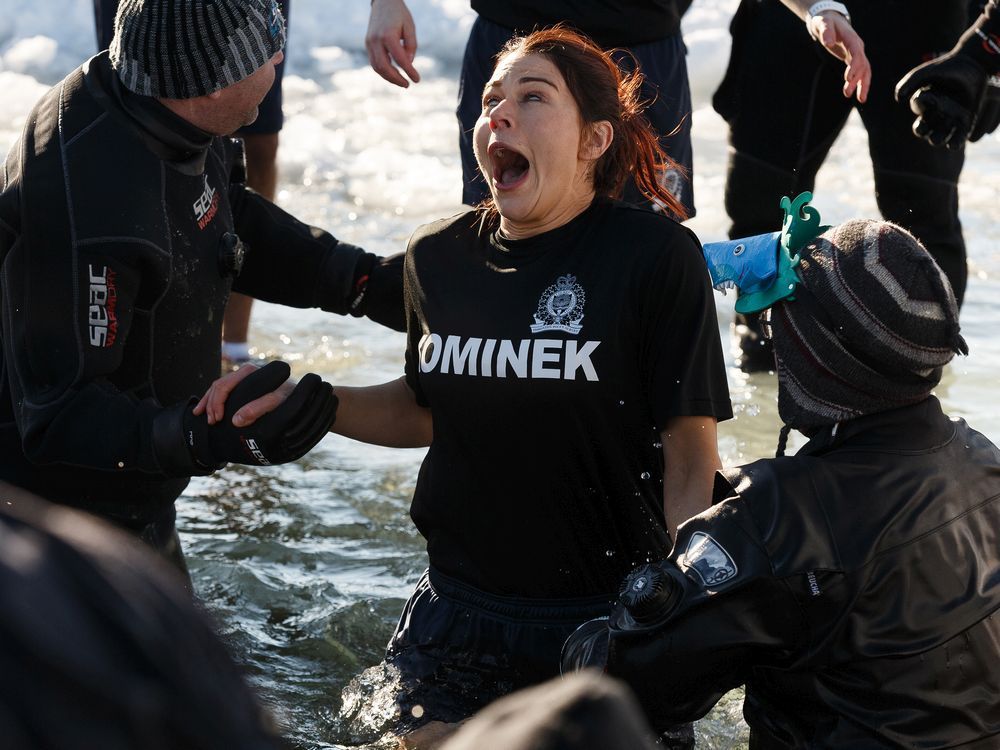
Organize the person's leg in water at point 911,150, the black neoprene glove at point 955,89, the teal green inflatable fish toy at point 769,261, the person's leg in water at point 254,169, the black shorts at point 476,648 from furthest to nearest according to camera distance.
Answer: the person's leg in water at point 254,169 → the person's leg in water at point 911,150 → the black neoprene glove at point 955,89 → the black shorts at point 476,648 → the teal green inflatable fish toy at point 769,261

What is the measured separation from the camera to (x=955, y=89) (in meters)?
4.47

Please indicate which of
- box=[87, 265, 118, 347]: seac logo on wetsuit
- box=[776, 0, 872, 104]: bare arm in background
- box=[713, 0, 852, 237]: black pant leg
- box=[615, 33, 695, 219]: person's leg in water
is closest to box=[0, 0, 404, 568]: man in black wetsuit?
box=[87, 265, 118, 347]: seac logo on wetsuit

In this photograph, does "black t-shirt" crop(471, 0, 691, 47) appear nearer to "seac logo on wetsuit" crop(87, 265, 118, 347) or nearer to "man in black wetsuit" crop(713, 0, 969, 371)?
"man in black wetsuit" crop(713, 0, 969, 371)

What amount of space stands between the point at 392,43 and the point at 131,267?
1180mm

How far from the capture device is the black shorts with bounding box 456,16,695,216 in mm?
4234

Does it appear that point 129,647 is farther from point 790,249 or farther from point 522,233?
point 522,233

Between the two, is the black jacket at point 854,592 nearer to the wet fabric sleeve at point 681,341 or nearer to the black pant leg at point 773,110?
the wet fabric sleeve at point 681,341

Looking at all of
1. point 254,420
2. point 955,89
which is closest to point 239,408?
point 254,420

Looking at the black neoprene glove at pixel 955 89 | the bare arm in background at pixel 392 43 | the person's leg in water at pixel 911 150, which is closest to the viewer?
the bare arm in background at pixel 392 43

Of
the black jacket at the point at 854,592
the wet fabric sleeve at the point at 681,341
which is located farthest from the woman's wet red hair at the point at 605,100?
the black jacket at the point at 854,592

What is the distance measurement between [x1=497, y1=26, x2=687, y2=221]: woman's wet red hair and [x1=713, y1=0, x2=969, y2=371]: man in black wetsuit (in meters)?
1.98

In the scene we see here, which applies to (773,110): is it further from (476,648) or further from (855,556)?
(855,556)

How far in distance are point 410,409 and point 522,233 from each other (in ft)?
1.69

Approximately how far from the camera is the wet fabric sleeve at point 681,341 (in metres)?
2.92
